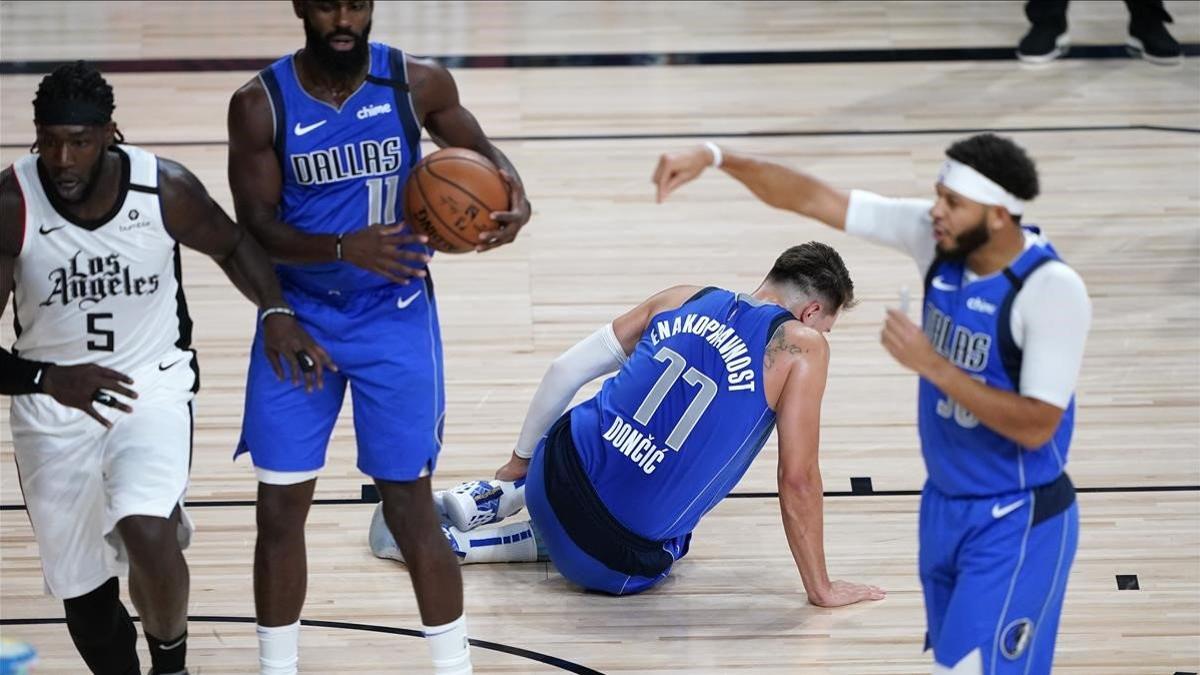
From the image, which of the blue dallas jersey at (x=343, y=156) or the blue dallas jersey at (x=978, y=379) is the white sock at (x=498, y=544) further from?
the blue dallas jersey at (x=978, y=379)

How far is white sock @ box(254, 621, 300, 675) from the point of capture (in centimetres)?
419

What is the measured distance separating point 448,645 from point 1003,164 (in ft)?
5.89

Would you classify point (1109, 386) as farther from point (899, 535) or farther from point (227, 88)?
point (227, 88)

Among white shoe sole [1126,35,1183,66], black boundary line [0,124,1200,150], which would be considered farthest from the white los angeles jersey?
white shoe sole [1126,35,1183,66]

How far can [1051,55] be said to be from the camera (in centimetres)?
836

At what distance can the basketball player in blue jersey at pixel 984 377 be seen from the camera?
3352 mm

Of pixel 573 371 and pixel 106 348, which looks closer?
pixel 106 348

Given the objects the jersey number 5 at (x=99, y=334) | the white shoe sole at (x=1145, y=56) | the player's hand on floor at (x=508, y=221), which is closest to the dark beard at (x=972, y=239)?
the player's hand on floor at (x=508, y=221)

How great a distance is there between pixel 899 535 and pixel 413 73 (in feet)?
6.99

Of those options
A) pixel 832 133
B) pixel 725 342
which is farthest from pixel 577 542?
pixel 832 133

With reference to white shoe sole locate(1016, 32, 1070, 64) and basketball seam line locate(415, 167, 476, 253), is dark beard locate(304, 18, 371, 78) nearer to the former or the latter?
basketball seam line locate(415, 167, 476, 253)

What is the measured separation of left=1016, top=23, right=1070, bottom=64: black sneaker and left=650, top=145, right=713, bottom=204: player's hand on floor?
519 cm

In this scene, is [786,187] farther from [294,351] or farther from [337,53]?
[294,351]

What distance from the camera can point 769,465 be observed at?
218 inches
